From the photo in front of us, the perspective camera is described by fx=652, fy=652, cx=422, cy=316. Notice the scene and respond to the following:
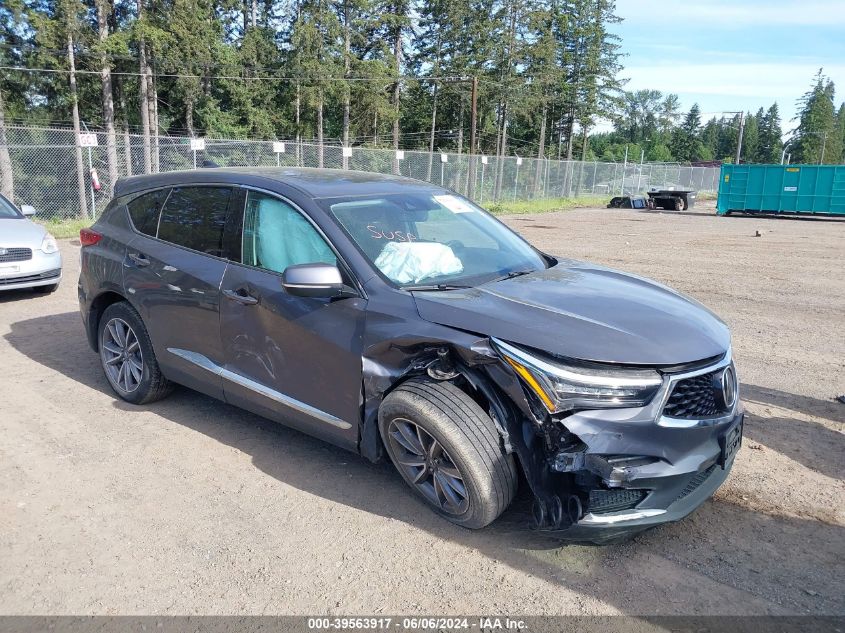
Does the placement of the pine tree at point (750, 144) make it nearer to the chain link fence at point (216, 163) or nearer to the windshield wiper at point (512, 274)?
the chain link fence at point (216, 163)

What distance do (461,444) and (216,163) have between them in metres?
10.8

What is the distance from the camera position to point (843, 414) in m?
4.79

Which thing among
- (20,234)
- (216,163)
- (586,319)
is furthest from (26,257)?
(586,319)

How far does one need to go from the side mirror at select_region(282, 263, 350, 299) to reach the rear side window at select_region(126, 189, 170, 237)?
6.18ft

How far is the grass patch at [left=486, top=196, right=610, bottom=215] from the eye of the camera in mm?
32906

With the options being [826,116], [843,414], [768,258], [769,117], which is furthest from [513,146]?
[769,117]

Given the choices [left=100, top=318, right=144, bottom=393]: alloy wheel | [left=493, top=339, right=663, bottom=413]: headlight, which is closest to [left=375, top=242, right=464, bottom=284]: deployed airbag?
[left=493, top=339, right=663, bottom=413]: headlight

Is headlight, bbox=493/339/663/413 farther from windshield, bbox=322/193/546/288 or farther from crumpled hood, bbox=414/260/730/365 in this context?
windshield, bbox=322/193/546/288

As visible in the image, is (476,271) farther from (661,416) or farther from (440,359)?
(661,416)

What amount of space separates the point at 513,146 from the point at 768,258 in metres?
52.1

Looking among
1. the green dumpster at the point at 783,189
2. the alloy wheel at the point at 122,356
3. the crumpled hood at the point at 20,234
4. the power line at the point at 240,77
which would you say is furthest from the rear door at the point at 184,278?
the green dumpster at the point at 783,189

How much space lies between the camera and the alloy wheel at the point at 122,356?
479cm

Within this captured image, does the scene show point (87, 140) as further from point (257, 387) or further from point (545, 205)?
point (545, 205)

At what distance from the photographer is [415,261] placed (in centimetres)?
372
